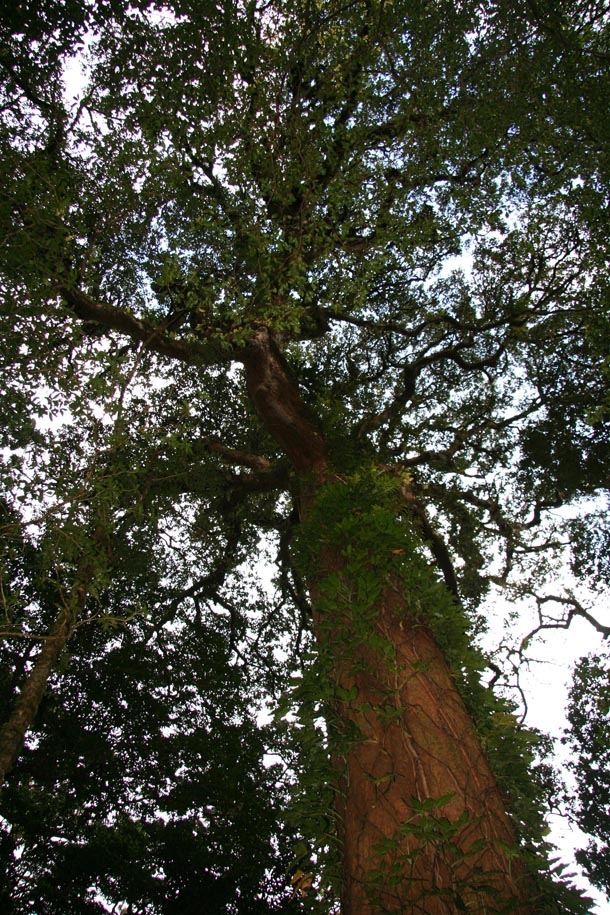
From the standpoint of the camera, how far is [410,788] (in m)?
2.63

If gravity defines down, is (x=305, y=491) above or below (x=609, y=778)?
→ above

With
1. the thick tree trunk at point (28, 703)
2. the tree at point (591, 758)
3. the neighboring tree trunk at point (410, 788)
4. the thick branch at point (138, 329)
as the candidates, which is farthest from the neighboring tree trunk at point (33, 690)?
the tree at point (591, 758)

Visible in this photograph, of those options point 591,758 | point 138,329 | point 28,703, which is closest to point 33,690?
point 28,703

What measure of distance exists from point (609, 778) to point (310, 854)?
14423 millimetres

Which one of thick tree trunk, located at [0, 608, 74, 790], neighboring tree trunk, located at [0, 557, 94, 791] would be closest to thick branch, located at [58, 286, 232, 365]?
neighboring tree trunk, located at [0, 557, 94, 791]

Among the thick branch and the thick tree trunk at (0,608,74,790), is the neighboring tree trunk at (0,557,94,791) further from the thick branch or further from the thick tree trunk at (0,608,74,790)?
the thick branch

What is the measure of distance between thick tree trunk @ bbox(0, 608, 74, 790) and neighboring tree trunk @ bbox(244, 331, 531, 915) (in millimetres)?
2148

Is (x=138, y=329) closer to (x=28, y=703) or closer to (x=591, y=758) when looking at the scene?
(x=28, y=703)

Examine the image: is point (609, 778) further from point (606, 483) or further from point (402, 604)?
point (402, 604)

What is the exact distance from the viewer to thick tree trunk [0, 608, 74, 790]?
398 centimetres

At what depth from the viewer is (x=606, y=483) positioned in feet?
28.7

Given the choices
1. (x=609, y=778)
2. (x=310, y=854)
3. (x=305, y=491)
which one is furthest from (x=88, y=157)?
(x=609, y=778)

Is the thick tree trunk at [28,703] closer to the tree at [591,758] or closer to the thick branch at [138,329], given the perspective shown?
the thick branch at [138,329]

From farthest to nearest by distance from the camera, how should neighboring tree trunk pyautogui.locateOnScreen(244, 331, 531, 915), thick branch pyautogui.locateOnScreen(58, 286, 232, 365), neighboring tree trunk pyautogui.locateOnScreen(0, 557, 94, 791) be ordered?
thick branch pyautogui.locateOnScreen(58, 286, 232, 365), neighboring tree trunk pyautogui.locateOnScreen(0, 557, 94, 791), neighboring tree trunk pyautogui.locateOnScreen(244, 331, 531, 915)
